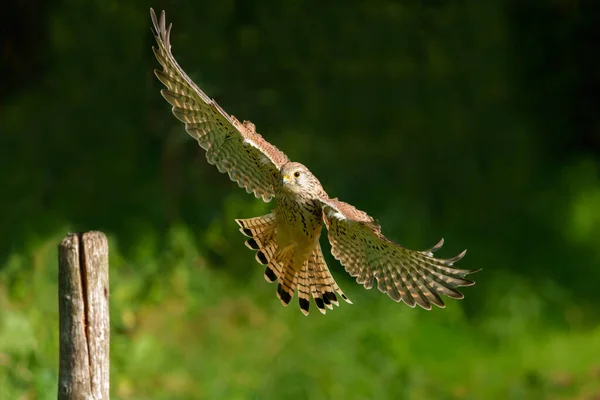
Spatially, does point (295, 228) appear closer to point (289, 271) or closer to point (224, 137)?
point (289, 271)

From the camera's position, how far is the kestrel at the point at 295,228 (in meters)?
3.87

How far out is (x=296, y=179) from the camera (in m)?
4.09

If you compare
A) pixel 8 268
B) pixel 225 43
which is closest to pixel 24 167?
pixel 8 268

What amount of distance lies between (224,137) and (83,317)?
1.19 meters

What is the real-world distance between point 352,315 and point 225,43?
218cm

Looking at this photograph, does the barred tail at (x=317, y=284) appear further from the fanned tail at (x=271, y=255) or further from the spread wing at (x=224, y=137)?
the spread wing at (x=224, y=137)

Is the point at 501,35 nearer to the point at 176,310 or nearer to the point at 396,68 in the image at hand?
the point at 396,68

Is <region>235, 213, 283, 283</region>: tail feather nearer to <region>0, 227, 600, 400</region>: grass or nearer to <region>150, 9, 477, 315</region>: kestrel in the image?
<region>150, 9, 477, 315</region>: kestrel

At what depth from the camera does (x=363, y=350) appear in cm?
681

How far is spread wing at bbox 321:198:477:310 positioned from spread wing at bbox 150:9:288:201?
362 millimetres

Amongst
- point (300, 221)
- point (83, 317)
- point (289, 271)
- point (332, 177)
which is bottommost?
point (83, 317)

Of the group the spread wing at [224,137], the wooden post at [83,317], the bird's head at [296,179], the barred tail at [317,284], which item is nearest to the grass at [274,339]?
the spread wing at [224,137]

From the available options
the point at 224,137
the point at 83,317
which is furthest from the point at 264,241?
the point at 83,317

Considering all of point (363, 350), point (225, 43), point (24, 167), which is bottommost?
point (363, 350)
